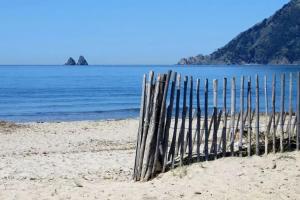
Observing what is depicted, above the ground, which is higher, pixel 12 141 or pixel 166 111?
pixel 166 111

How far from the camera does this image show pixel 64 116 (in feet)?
111

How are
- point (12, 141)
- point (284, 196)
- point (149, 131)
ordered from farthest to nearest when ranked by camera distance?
point (12, 141) → point (149, 131) → point (284, 196)

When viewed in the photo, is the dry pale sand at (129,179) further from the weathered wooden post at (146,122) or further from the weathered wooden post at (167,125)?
the weathered wooden post at (146,122)

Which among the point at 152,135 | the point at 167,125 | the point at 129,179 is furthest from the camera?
the point at 129,179

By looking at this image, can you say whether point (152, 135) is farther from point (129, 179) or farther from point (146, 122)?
point (129, 179)

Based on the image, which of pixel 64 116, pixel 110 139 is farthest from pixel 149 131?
pixel 64 116

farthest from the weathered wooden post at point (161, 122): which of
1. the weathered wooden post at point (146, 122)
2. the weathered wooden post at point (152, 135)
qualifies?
the weathered wooden post at point (146, 122)

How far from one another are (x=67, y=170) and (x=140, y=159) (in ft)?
8.25

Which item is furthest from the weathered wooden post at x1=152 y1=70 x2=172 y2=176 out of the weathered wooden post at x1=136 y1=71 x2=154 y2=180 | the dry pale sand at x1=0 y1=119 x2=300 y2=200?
the dry pale sand at x1=0 y1=119 x2=300 y2=200

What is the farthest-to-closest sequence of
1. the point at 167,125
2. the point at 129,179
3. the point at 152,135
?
the point at 129,179
the point at 167,125
the point at 152,135

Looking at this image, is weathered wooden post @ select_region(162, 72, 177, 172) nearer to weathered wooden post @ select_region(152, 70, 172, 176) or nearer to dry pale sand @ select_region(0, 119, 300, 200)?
weathered wooden post @ select_region(152, 70, 172, 176)

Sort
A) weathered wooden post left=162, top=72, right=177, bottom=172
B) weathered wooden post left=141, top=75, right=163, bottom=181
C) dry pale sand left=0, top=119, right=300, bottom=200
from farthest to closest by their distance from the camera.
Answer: weathered wooden post left=162, top=72, right=177, bottom=172
weathered wooden post left=141, top=75, right=163, bottom=181
dry pale sand left=0, top=119, right=300, bottom=200

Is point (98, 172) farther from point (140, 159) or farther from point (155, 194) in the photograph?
point (155, 194)

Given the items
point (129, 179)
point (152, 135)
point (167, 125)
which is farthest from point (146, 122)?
point (129, 179)
